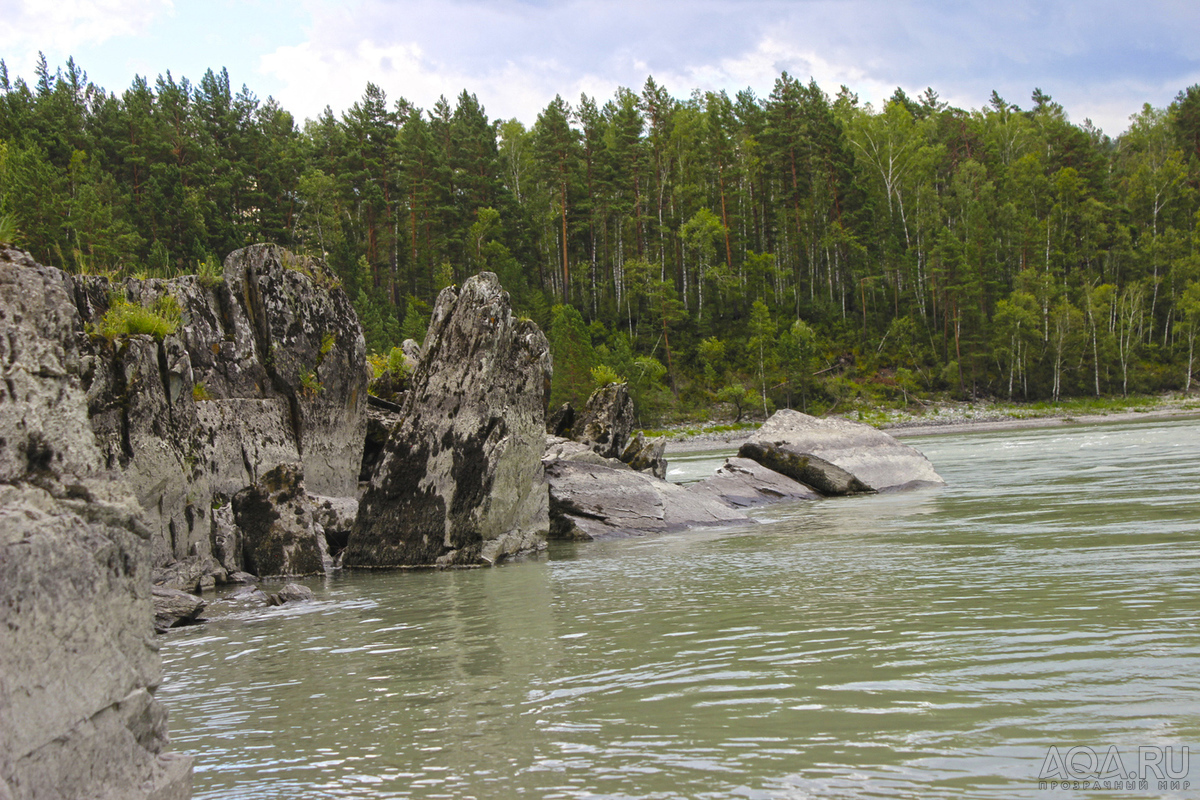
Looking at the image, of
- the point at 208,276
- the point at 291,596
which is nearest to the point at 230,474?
the point at 291,596

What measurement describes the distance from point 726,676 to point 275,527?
850cm

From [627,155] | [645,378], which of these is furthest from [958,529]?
[627,155]

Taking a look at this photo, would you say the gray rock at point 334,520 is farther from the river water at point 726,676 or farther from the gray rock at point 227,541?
the river water at point 726,676

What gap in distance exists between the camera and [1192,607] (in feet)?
20.4

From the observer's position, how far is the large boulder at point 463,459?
12211mm

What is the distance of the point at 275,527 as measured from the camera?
39.1ft

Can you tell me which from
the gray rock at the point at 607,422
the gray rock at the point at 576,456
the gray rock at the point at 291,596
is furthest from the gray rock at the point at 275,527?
the gray rock at the point at 607,422

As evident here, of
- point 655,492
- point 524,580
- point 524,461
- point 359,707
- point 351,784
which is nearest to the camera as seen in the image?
point 351,784

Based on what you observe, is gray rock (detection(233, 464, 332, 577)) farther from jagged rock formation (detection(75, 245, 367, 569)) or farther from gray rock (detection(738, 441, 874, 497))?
gray rock (detection(738, 441, 874, 497))

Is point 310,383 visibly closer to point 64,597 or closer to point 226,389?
point 226,389

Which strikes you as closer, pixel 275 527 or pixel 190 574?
pixel 190 574

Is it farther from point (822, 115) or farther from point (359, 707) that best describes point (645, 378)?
point (359, 707)

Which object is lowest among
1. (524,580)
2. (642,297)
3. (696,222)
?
(524,580)

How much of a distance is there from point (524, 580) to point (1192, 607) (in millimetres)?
6732
